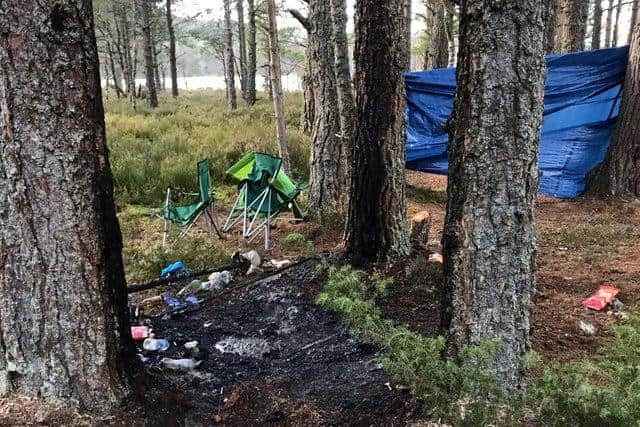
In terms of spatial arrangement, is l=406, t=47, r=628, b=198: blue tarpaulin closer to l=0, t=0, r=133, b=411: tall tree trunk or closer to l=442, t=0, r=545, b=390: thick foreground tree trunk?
l=442, t=0, r=545, b=390: thick foreground tree trunk

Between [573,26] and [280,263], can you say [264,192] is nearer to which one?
[280,263]

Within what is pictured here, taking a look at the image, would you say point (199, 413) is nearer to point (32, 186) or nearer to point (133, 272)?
point (32, 186)

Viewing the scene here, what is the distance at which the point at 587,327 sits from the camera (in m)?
3.19

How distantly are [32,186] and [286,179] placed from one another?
381cm

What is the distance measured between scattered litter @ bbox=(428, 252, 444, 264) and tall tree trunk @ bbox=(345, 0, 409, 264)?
0.20 m

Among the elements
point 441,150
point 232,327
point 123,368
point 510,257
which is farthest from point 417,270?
point 441,150

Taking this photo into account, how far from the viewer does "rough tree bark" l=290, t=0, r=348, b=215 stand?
5738 millimetres

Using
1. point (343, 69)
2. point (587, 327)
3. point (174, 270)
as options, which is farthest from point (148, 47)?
point (587, 327)

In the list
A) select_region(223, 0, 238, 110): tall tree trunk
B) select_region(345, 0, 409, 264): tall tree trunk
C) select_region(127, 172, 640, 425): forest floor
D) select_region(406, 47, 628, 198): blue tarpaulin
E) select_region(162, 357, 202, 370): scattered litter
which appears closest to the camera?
select_region(127, 172, 640, 425): forest floor

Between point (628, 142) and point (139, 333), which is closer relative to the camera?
point (139, 333)

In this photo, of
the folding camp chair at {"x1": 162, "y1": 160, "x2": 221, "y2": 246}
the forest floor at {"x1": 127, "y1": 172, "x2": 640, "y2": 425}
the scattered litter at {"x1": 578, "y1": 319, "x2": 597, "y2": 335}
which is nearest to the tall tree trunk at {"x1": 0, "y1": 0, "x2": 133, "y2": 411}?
the forest floor at {"x1": 127, "y1": 172, "x2": 640, "y2": 425}

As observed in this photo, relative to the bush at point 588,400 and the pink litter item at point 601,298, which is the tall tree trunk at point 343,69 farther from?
the bush at point 588,400

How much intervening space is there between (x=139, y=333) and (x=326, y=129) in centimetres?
314

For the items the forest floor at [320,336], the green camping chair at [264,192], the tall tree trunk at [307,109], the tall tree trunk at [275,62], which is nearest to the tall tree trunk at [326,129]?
the green camping chair at [264,192]
